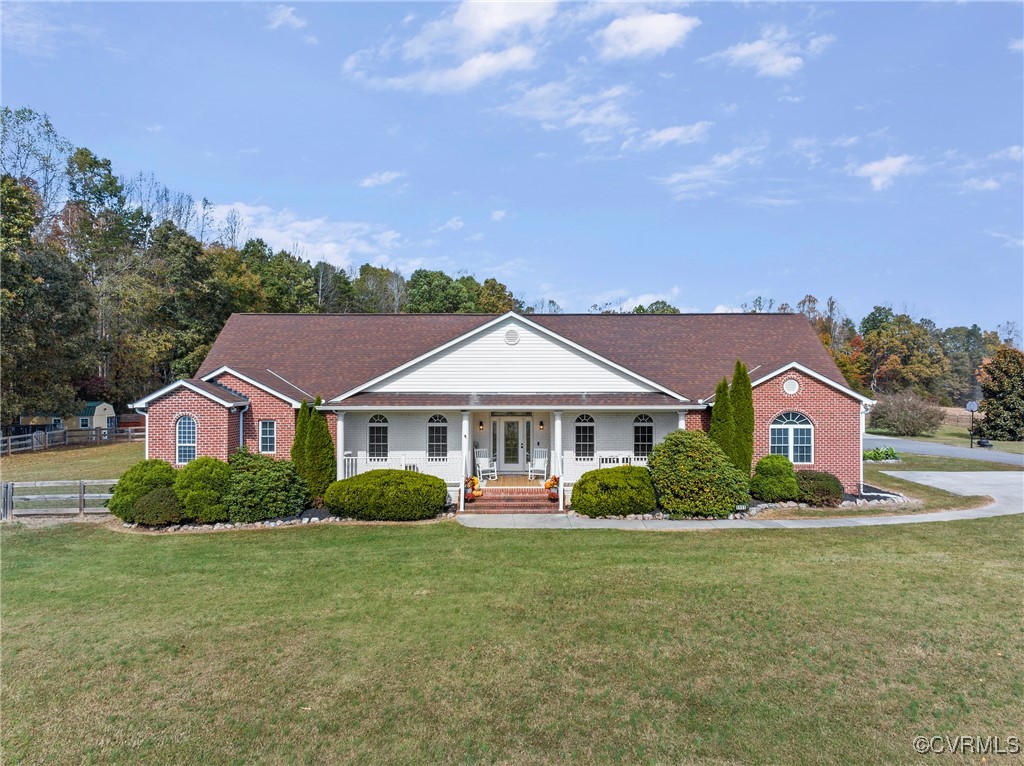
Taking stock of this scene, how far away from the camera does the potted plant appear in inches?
706

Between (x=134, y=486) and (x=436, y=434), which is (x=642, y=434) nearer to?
(x=436, y=434)

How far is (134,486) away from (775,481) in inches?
738

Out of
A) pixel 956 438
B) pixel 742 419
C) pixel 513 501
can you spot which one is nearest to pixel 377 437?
pixel 513 501

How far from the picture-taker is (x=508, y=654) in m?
7.75

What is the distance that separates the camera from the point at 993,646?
26.4 feet

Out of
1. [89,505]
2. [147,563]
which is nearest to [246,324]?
[89,505]

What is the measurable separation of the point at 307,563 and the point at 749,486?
13.2m

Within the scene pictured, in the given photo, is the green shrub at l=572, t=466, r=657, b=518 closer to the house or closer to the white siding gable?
the house

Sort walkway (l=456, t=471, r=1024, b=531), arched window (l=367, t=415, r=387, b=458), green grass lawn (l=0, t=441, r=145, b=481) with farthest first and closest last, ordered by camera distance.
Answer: green grass lawn (l=0, t=441, r=145, b=481), arched window (l=367, t=415, r=387, b=458), walkway (l=456, t=471, r=1024, b=531)

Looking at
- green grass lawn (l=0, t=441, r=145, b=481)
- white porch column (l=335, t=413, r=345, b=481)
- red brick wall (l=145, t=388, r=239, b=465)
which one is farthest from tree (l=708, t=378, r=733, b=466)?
green grass lawn (l=0, t=441, r=145, b=481)

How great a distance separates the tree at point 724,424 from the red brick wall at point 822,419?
152 centimetres

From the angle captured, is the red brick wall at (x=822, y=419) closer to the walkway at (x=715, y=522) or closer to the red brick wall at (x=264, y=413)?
the walkway at (x=715, y=522)

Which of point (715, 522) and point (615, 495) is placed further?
point (615, 495)

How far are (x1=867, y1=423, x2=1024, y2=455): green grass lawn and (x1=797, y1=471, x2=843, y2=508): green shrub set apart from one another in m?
25.1
